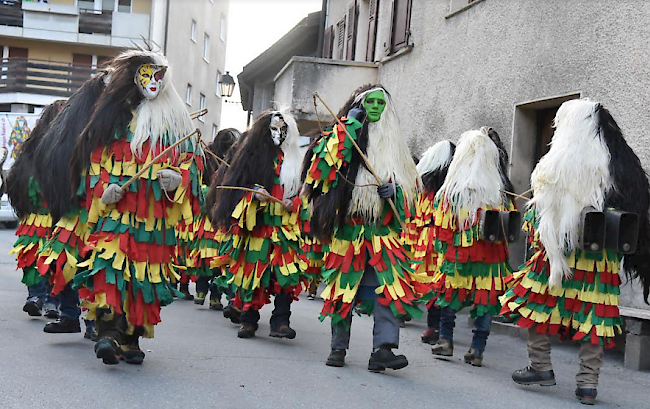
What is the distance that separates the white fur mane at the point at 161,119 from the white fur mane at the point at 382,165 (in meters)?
1.31

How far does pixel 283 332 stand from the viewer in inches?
330

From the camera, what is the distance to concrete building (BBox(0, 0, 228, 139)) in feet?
122

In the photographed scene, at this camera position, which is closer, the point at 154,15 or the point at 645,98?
the point at 645,98

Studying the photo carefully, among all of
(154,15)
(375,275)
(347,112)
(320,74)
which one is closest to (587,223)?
(375,275)

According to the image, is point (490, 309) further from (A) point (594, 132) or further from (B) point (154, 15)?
(B) point (154, 15)

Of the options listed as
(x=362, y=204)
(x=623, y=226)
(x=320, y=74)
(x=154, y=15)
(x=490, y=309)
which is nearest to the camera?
(x=623, y=226)

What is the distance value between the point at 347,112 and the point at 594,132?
76.8 inches

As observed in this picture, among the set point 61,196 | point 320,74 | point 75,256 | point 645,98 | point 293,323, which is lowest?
point 293,323

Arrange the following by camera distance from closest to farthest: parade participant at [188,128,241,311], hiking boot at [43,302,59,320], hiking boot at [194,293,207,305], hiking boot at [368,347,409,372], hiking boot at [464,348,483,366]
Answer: hiking boot at [368,347,409,372] < hiking boot at [464,348,483,366] < hiking boot at [43,302,59,320] < parade participant at [188,128,241,311] < hiking boot at [194,293,207,305]

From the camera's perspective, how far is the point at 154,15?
119ft

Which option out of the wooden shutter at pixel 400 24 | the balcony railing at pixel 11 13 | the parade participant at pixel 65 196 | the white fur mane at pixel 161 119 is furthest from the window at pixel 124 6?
the white fur mane at pixel 161 119

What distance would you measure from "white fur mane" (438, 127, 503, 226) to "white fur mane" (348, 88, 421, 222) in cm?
113

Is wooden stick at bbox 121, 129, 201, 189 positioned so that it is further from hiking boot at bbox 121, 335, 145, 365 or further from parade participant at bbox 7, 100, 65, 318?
parade participant at bbox 7, 100, 65, 318

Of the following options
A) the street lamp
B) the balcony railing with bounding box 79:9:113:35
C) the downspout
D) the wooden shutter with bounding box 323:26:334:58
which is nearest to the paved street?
the street lamp
